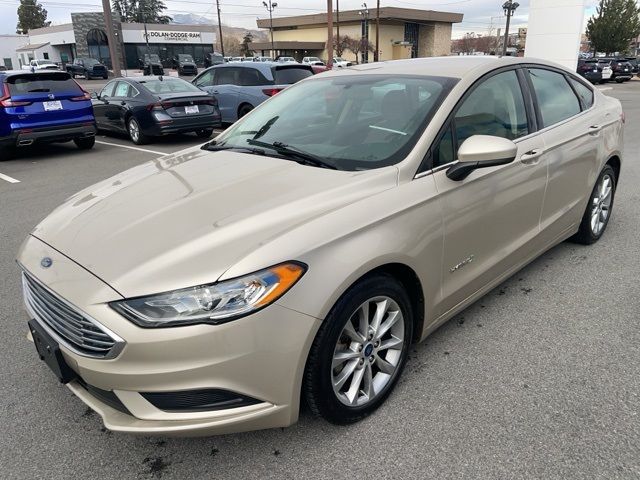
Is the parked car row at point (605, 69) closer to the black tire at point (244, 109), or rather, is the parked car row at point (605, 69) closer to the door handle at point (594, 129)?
the black tire at point (244, 109)

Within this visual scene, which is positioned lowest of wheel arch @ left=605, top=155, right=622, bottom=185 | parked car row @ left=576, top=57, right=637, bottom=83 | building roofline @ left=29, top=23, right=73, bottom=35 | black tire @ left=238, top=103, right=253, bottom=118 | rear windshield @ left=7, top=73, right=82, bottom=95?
parked car row @ left=576, top=57, right=637, bottom=83

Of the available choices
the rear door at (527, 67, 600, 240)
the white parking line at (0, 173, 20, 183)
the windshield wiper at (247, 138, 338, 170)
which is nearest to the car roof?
the rear door at (527, 67, 600, 240)

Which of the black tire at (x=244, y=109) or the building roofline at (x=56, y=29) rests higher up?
the building roofline at (x=56, y=29)

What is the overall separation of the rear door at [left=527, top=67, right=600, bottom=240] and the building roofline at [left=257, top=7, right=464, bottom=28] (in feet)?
237

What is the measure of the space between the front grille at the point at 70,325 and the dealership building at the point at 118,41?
67.2 m

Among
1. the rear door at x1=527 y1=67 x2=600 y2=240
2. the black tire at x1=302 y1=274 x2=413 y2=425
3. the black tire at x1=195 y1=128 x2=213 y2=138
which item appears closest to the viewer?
the black tire at x1=302 y1=274 x2=413 y2=425

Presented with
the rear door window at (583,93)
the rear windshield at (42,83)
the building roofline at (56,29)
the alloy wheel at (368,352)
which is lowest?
the alloy wheel at (368,352)

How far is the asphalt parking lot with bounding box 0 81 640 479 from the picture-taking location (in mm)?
2191

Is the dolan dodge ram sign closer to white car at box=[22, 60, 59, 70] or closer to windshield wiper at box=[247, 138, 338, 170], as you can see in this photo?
white car at box=[22, 60, 59, 70]

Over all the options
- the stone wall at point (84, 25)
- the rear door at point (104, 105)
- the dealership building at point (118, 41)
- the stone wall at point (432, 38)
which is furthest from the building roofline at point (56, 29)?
the rear door at point (104, 105)

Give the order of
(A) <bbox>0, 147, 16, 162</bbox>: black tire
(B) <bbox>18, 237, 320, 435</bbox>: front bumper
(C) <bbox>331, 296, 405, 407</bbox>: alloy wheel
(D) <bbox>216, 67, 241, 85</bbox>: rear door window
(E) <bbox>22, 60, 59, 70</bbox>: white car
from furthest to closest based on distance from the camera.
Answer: (D) <bbox>216, 67, 241, 85</bbox>: rear door window < (E) <bbox>22, 60, 59, 70</bbox>: white car < (A) <bbox>0, 147, 16, 162</bbox>: black tire < (C) <bbox>331, 296, 405, 407</bbox>: alloy wheel < (B) <bbox>18, 237, 320, 435</bbox>: front bumper

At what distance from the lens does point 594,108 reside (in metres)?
4.24

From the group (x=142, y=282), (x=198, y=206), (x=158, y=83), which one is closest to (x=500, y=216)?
(x=198, y=206)

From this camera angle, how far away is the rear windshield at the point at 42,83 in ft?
29.4
